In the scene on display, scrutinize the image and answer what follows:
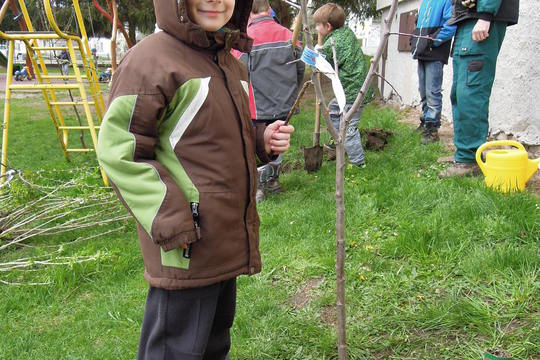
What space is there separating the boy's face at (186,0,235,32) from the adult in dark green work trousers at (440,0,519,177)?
8.32 ft

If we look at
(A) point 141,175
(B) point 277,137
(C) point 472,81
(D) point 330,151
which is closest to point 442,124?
(D) point 330,151

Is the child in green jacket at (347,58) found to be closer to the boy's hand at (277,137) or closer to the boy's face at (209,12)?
the boy's hand at (277,137)

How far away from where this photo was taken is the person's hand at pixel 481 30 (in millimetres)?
3463

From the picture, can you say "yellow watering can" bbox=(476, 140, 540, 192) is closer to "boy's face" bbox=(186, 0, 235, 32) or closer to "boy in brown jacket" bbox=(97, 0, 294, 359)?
"boy in brown jacket" bbox=(97, 0, 294, 359)

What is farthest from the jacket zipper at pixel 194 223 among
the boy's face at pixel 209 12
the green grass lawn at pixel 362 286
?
the green grass lawn at pixel 362 286

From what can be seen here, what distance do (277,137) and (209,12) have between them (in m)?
0.55

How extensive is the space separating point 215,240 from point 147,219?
25cm

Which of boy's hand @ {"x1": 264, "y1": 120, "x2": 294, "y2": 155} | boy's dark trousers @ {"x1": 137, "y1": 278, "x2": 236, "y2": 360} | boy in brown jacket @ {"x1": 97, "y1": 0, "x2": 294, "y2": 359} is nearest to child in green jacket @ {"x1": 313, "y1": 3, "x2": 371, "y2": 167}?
boy's hand @ {"x1": 264, "y1": 120, "x2": 294, "y2": 155}

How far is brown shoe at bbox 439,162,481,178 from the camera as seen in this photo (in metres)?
3.82

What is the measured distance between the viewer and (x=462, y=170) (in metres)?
3.84

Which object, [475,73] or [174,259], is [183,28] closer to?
[174,259]

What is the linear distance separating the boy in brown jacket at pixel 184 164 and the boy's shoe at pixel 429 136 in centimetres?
378

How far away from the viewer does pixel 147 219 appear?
4.75 feet

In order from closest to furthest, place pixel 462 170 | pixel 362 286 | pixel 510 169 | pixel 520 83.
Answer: pixel 362 286 → pixel 510 169 → pixel 462 170 → pixel 520 83
